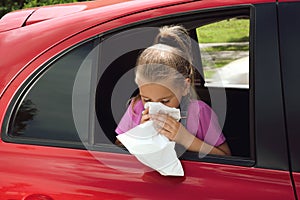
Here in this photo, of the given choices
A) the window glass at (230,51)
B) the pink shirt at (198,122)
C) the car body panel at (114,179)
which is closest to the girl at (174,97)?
the pink shirt at (198,122)

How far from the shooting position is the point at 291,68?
1.67m

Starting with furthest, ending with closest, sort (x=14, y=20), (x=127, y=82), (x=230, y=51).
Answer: (x=230, y=51) → (x=14, y=20) → (x=127, y=82)

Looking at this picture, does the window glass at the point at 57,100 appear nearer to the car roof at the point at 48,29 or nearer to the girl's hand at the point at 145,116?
the car roof at the point at 48,29

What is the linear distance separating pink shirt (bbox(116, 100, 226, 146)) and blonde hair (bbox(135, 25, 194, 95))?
0.40 ft

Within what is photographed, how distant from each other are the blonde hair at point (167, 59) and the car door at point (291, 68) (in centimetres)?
38

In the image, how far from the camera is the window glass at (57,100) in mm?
1834

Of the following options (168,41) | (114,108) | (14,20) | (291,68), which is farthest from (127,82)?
(291,68)

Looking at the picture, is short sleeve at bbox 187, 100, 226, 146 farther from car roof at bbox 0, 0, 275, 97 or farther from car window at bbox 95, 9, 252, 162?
car roof at bbox 0, 0, 275, 97

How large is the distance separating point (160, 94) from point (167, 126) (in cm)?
12

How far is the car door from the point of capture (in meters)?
1.63

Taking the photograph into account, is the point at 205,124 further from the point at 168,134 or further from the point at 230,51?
the point at 230,51

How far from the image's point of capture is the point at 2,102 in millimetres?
1883

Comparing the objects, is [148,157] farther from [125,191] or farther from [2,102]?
[2,102]

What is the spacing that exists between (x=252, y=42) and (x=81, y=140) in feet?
2.28
